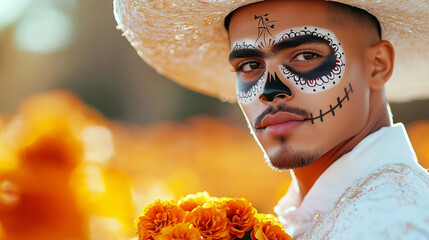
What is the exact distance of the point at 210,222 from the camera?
4.98 feet

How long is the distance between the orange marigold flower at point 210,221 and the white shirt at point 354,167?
37cm

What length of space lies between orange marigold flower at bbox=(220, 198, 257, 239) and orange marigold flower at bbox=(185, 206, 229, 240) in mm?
36

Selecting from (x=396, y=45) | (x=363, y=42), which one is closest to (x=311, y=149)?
(x=363, y=42)

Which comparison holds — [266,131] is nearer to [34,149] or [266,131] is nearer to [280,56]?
[280,56]

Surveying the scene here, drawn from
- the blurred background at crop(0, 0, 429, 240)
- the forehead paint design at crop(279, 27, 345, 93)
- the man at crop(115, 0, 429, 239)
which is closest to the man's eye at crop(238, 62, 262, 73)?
the man at crop(115, 0, 429, 239)

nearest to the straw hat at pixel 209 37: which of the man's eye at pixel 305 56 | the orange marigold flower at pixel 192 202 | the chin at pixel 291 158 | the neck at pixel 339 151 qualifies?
Result: the man's eye at pixel 305 56

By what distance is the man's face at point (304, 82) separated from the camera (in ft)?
5.75

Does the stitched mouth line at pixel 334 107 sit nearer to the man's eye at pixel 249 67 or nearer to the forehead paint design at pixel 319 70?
the forehead paint design at pixel 319 70

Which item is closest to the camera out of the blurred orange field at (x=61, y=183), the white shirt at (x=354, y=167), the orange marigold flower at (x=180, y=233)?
the orange marigold flower at (x=180, y=233)

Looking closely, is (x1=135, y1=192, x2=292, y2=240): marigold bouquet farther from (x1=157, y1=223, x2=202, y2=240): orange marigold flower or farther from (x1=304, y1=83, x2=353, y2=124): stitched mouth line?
(x1=304, y1=83, x2=353, y2=124): stitched mouth line

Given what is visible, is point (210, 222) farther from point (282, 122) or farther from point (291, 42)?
point (291, 42)

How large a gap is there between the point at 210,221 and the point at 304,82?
2.12ft

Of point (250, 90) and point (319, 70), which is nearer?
point (319, 70)

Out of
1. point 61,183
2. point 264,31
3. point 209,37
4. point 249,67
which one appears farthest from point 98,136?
point 264,31
